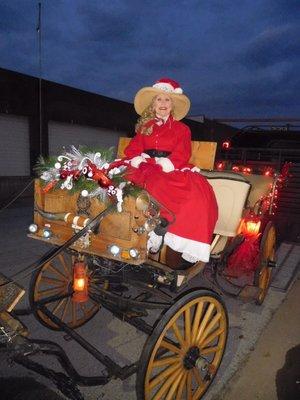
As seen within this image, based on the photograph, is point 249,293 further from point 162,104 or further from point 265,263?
point 162,104

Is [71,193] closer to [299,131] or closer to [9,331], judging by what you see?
[9,331]

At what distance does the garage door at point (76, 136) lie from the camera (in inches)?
485

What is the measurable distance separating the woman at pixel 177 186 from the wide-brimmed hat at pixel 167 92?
0.01m

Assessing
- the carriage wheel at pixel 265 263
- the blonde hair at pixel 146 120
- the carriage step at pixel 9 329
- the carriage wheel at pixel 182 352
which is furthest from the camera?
the carriage wheel at pixel 265 263

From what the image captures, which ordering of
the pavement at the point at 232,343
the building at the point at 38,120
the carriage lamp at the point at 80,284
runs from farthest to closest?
the building at the point at 38,120 < the pavement at the point at 232,343 < the carriage lamp at the point at 80,284

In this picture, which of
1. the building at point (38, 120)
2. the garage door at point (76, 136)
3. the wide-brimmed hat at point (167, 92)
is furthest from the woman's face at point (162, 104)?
the garage door at point (76, 136)

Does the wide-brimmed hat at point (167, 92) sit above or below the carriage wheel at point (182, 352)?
above

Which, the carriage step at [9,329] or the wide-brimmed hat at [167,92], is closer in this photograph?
the carriage step at [9,329]

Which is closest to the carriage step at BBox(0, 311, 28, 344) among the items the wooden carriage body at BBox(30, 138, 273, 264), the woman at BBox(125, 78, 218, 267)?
the wooden carriage body at BBox(30, 138, 273, 264)

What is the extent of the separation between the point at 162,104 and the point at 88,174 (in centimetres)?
145

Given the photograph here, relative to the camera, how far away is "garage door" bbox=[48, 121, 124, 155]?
12312 mm

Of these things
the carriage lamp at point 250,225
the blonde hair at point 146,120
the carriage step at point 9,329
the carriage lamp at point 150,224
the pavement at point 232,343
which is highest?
the blonde hair at point 146,120

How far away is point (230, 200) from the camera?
11.7ft

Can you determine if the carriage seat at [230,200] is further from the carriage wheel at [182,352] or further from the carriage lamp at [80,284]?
the carriage lamp at [80,284]
